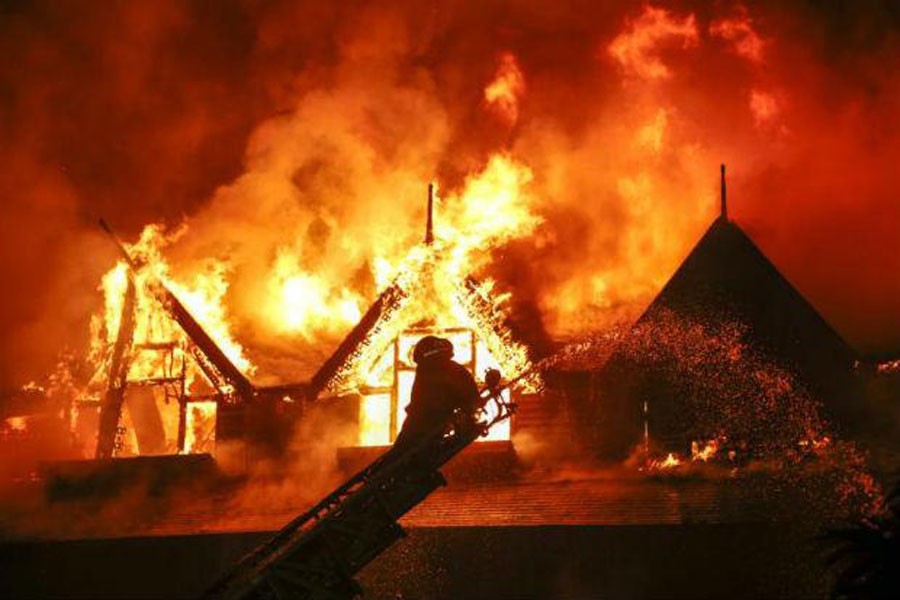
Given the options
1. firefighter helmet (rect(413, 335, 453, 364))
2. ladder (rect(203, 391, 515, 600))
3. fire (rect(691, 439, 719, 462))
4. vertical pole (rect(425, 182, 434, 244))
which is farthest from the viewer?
vertical pole (rect(425, 182, 434, 244))

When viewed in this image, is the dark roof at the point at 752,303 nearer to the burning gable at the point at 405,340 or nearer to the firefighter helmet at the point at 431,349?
the burning gable at the point at 405,340

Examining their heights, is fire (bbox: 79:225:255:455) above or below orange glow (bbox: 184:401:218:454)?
above

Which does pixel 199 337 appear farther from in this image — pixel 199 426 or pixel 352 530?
pixel 352 530

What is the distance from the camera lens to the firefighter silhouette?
605 inches

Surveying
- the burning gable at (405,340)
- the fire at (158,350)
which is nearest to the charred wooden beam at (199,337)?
the fire at (158,350)

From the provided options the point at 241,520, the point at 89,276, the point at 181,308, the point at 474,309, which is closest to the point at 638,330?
the point at 474,309

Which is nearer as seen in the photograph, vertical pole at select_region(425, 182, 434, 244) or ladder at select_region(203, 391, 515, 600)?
ladder at select_region(203, 391, 515, 600)

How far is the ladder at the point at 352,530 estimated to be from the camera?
14.9 m

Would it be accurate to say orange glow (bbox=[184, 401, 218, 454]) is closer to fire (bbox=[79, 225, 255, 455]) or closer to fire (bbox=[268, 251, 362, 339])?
fire (bbox=[79, 225, 255, 455])

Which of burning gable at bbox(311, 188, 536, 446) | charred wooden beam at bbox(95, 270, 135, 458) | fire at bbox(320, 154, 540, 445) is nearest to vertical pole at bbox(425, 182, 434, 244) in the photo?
fire at bbox(320, 154, 540, 445)

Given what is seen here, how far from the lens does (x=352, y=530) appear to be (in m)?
15.1

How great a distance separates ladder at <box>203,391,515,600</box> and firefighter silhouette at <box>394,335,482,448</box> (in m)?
0.16

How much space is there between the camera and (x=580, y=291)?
94.2 feet

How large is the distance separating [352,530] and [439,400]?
186 centimetres
